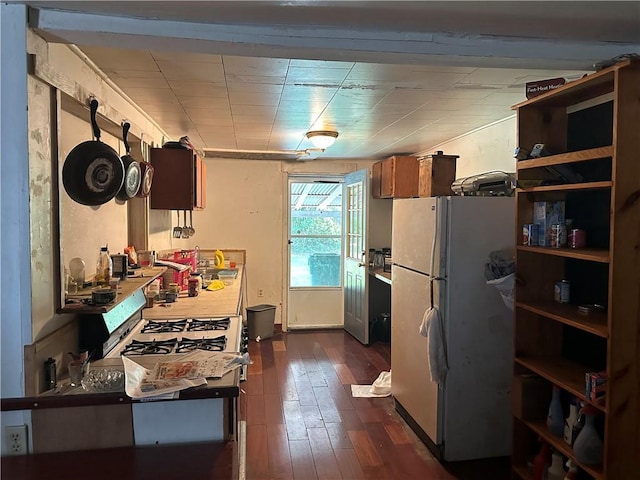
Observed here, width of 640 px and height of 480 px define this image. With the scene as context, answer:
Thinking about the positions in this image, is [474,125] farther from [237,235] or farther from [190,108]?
[237,235]

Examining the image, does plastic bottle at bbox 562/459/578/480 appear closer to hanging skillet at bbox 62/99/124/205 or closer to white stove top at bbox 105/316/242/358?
white stove top at bbox 105/316/242/358

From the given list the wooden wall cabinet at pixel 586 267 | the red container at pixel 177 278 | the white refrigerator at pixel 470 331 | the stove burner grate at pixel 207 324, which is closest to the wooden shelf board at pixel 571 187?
the wooden wall cabinet at pixel 586 267

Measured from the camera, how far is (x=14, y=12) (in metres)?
1.49

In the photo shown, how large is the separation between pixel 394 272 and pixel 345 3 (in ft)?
7.55

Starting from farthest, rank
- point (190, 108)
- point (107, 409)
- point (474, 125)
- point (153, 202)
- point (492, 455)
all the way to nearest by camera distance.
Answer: point (474, 125), point (153, 202), point (190, 108), point (492, 455), point (107, 409)

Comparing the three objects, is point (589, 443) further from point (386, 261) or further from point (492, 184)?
point (386, 261)

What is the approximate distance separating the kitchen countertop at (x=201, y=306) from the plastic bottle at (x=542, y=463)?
1.85 meters

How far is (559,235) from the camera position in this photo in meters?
2.01

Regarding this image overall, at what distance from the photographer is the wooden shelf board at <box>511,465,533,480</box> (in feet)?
7.10

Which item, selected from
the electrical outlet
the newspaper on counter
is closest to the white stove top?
the newspaper on counter

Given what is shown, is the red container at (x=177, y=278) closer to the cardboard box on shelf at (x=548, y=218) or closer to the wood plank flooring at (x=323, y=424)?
the wood plank flooring at (x=323, y=424)

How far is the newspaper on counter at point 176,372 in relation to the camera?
1.64 meters

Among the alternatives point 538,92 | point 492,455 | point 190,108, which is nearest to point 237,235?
point 190,108

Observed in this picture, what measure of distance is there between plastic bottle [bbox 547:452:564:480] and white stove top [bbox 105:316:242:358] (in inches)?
59.0
